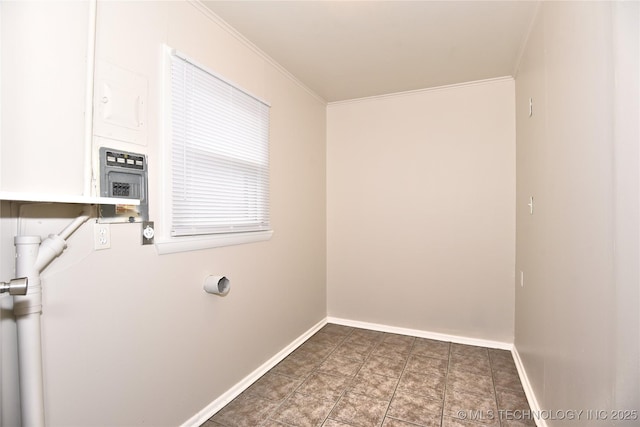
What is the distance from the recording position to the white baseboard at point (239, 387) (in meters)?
1.88

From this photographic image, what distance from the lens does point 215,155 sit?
2.01m

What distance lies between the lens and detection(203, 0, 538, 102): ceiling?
195 cm

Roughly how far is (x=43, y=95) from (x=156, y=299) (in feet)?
3.38

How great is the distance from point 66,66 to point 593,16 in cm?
204

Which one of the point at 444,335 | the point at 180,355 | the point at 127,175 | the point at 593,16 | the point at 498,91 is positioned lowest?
the point at 444,335

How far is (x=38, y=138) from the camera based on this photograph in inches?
46.1

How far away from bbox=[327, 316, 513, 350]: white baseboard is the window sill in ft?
5.51

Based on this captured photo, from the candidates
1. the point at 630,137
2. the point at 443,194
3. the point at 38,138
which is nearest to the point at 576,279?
the point at 630,137

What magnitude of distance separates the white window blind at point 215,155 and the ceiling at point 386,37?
0.49 metres

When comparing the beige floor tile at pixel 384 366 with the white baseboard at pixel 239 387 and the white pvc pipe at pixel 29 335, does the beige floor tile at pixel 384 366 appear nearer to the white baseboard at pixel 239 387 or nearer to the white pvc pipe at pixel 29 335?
the white baseboard at pixel 239 387

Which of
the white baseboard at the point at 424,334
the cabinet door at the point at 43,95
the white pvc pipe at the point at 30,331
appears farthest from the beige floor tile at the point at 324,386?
the cabinet door at the point at 43,95

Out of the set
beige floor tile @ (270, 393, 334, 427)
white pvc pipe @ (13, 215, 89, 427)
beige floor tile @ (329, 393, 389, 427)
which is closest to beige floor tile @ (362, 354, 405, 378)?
beige floor tile @ (329, 393, 389, 427)

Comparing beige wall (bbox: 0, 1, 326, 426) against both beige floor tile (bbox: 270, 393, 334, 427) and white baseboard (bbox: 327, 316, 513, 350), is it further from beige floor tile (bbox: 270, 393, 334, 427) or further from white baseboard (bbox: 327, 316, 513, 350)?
white baseboard (bbox: 327, 316, 513, 350)

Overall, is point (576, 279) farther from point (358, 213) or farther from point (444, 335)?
point (358, 213)
